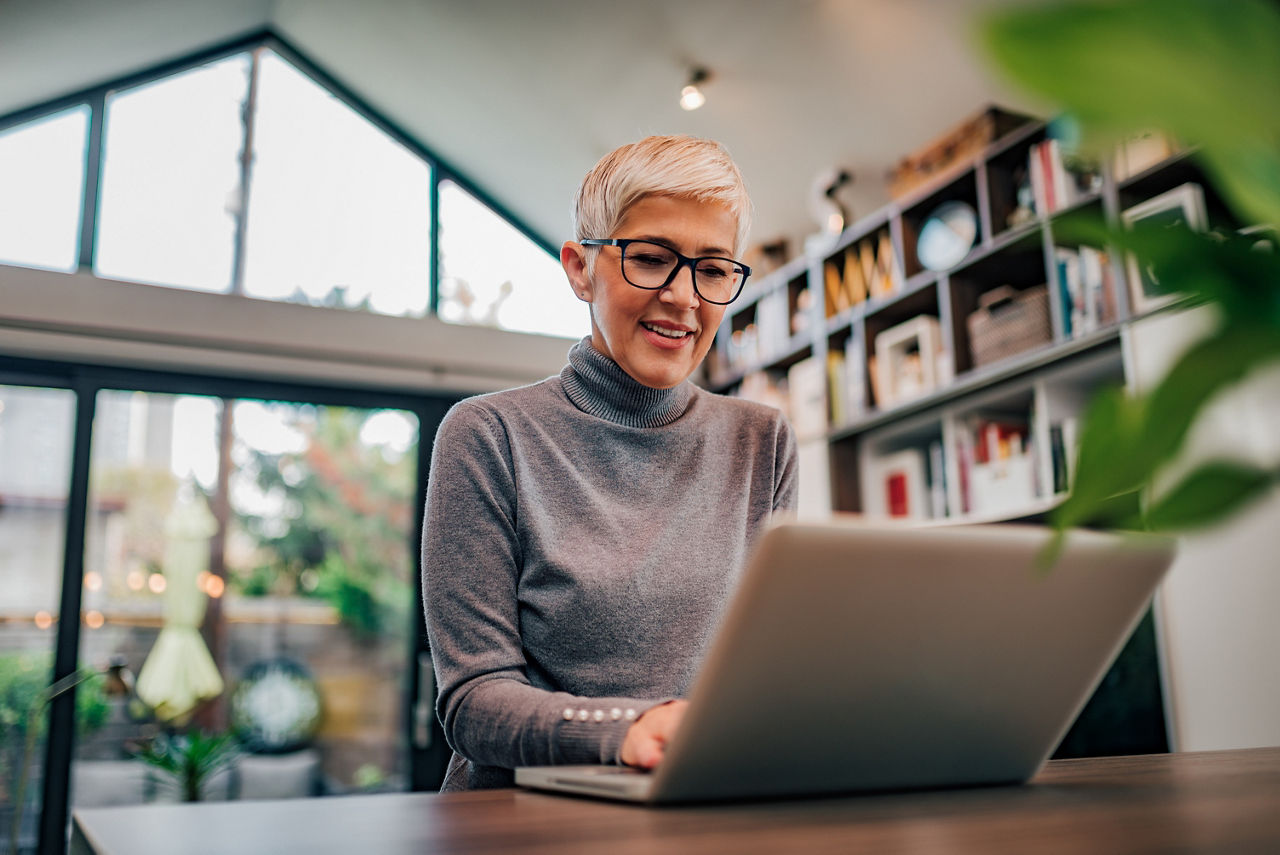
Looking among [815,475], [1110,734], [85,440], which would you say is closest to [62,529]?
[85,440]

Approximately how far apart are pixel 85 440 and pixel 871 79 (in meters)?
3.18

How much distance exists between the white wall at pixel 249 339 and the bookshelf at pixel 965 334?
4.22 ft

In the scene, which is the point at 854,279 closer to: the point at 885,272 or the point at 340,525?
the point at 885,272

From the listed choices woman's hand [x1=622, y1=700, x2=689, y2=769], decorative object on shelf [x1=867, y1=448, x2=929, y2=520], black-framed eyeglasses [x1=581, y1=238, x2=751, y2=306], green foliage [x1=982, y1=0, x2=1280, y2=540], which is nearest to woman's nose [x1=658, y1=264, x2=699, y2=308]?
black-framed eyeglasses [x1=581, y1=238, x2=751, y2=306]

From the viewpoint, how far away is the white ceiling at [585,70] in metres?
3.40

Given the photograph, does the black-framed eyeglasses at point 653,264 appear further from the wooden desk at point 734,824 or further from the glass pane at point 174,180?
the glass pane at point 174,180

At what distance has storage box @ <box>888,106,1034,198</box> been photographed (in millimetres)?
3285

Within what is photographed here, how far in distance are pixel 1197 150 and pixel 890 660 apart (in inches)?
18.4

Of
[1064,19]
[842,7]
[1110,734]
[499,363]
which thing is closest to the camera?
[1064,19]

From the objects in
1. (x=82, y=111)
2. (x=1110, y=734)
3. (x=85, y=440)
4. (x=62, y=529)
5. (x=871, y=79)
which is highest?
(x=82, y=111)

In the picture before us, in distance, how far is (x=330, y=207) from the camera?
15.7ft

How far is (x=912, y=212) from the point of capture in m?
3.59

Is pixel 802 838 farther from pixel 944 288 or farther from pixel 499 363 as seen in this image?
pixel 499 363

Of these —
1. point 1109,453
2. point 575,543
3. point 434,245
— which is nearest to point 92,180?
point 434,245
